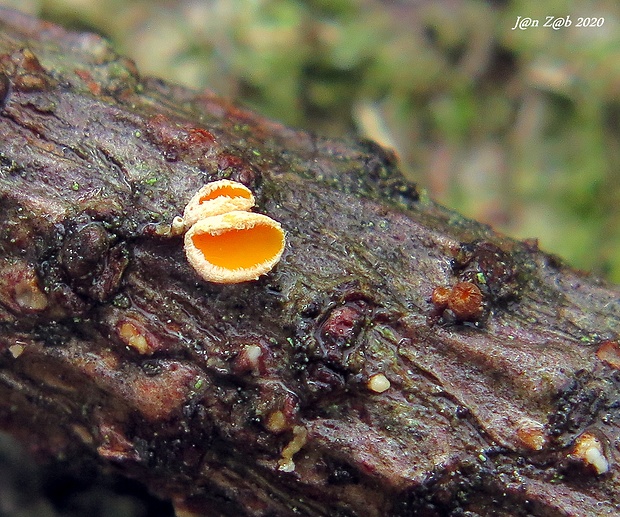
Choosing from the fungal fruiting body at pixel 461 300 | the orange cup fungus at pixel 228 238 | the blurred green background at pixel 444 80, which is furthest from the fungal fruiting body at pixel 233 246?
the blurred green background at pixel 444 80

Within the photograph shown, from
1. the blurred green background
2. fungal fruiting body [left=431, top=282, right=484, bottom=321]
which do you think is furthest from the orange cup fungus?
the blurred green background

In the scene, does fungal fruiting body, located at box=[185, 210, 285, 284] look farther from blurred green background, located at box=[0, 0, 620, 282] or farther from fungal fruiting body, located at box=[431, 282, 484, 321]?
blurred green background, located at box=[0, 0, 620, 282]

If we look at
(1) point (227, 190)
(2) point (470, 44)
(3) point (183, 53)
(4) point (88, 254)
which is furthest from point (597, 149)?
(4) point (88, 254)

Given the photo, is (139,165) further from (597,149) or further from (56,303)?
(597,149)

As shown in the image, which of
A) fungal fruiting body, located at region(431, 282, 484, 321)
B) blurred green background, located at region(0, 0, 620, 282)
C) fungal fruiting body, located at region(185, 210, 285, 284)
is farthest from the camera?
blurred green background, located at region(0, 0, 620, 282)

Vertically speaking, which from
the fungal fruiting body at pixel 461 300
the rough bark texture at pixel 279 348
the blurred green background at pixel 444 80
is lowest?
the rough bark texture at pixel 279 348

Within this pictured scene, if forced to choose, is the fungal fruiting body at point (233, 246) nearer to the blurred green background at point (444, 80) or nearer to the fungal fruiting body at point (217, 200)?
the fungal fruiting body at point (217, 200)

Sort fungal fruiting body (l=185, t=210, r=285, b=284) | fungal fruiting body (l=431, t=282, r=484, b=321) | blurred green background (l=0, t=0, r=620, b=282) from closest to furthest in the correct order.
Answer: fungal fruiting body (l=185, t=210, r=285, b=284) → fungal fruiting body (l=431, t=282, r=484, b=321) → blurred green background (l=0, t=0, r=620, b=282)

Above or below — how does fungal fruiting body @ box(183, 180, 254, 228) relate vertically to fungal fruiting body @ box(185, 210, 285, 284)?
above
